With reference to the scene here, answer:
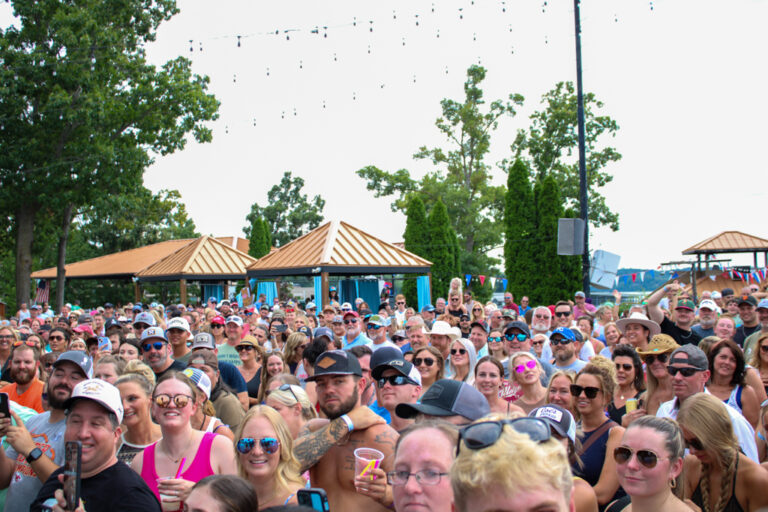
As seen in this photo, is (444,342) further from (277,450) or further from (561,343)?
(277,450)

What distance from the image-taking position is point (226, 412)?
17.4 ft

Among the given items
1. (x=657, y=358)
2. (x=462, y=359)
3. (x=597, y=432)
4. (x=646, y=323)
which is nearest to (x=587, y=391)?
(x=597, y=432)

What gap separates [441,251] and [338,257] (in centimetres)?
1232

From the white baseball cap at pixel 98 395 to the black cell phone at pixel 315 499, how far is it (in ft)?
4.32

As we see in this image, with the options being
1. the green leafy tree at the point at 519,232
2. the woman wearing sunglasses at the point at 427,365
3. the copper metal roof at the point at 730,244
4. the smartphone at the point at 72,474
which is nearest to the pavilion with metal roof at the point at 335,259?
the green leafy tree at the point at 519,232

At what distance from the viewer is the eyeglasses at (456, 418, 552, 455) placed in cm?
164

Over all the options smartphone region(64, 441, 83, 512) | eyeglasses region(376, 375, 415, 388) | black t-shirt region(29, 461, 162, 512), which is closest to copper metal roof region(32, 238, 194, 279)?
eyeglasses region(376, 375, 415, 388)

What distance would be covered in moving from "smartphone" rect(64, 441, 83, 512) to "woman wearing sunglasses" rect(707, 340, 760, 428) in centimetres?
454

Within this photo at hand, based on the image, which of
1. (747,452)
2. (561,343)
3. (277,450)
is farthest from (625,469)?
(561,343)

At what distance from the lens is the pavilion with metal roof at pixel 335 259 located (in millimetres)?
20312

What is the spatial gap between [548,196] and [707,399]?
2473 centimetres

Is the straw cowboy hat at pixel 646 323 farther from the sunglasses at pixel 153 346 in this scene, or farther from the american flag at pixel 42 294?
the american flag at pixel 42 294

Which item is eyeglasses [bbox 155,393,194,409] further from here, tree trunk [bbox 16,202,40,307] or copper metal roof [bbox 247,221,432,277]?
tree trunk [bbox 16,202,40,307]

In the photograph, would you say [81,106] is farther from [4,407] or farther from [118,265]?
[4,407]
